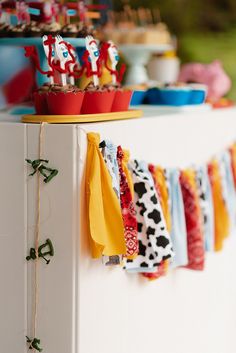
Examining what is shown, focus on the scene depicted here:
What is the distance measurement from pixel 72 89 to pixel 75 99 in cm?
3

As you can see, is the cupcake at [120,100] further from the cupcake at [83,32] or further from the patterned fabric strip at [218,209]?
the patterned fabric strip at [218,209]

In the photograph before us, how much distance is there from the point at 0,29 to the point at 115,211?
0.60m

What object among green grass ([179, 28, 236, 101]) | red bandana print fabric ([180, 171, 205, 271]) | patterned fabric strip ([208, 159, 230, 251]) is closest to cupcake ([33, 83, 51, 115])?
red bandana print fabric ([180, 171, 205, 271])

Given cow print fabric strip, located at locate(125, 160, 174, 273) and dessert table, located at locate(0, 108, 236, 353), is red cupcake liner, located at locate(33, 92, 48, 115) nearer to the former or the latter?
dessert table, located at locate(0, 108, 236, 353)

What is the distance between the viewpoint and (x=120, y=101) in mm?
1739

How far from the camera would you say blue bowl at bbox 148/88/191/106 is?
7.18 ft

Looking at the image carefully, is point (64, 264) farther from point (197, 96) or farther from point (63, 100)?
point (197, 96)

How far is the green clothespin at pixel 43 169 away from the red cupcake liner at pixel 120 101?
0.97ft

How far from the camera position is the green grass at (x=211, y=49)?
3.50 meters

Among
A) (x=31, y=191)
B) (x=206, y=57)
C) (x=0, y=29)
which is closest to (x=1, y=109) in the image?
(x=0, y=29)

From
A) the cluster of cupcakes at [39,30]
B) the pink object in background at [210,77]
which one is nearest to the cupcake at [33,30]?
the cluster of cupcakes at [39,30]

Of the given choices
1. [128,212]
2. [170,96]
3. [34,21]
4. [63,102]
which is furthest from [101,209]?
[170,96]

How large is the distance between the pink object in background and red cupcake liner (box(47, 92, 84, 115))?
1.20 metres

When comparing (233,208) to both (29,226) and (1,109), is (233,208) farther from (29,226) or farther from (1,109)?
(29,226)
